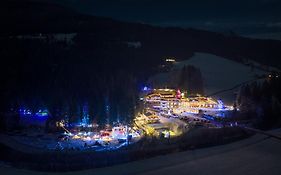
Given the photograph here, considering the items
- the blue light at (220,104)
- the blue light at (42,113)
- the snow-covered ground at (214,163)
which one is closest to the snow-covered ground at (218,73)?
the blue light at (220,104)

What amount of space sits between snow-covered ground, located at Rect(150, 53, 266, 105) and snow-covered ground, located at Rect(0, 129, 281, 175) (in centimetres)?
1354

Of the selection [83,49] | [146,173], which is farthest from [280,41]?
[146,173]

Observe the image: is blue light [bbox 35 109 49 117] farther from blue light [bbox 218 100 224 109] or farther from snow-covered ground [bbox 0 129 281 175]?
blue light [bbox 218 100 224 109]

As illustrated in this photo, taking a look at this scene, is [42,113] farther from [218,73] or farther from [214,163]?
[218,73]

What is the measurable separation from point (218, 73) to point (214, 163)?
2225cm

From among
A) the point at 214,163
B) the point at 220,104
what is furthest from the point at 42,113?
the point at 214,163

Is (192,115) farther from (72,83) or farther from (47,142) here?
(47,142)

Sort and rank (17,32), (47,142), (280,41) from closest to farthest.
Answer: (47,142), (17,32), (280,41)

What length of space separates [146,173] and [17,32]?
24.2 m

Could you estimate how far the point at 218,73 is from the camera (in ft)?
104

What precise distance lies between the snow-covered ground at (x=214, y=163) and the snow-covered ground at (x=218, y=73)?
44.4 feet

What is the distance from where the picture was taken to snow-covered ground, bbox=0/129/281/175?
932cm

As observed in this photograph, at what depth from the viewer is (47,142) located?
570 inches

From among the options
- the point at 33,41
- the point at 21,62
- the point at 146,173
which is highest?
the point at 33,41
